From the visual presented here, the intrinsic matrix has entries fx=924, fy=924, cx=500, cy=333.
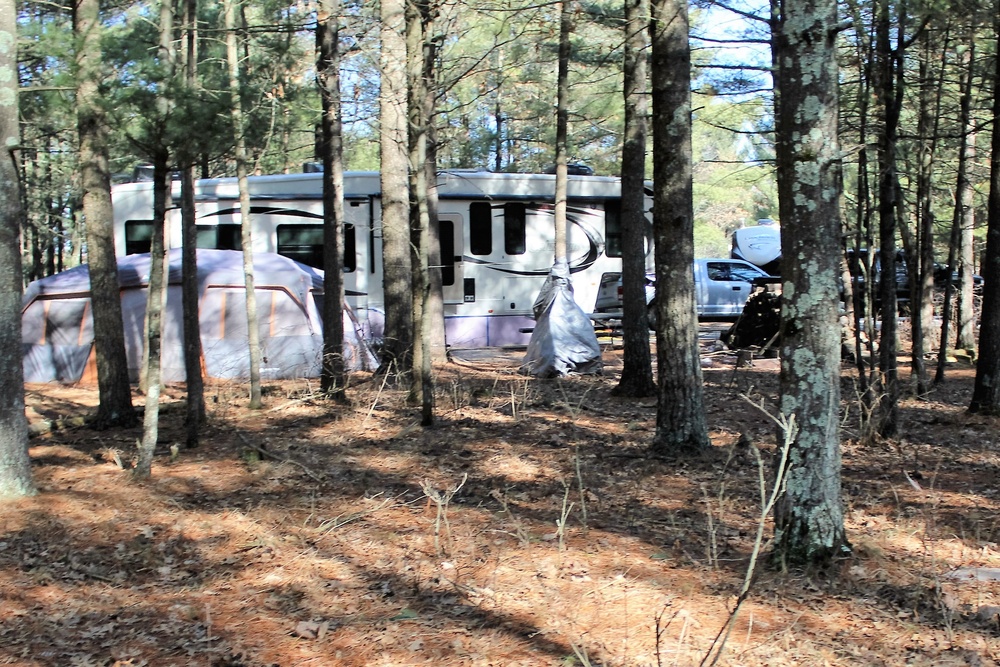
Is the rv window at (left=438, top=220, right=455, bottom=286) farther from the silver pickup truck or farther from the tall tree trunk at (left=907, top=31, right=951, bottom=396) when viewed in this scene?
the tall tree trunk at (left=907, top=31, right=951, bottom=396)

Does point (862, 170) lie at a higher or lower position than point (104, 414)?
higher

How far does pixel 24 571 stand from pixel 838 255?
4686mm

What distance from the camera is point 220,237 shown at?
1580 cm

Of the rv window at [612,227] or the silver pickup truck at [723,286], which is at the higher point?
the rv window at [612,227]

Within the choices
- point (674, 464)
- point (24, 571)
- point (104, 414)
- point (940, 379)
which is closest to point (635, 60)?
point (674, 464)

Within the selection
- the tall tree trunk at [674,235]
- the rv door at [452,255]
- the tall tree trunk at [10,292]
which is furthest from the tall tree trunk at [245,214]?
the rv door at [452,255]

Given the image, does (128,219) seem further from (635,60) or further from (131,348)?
(635,60)

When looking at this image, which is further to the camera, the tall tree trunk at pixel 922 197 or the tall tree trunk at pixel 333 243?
the tall tree trunk at pixel 333 243

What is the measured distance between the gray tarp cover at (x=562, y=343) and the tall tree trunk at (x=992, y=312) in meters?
5.03

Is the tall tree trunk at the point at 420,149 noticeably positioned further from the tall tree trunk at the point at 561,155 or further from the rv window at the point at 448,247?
the rv window at the point at 448,247

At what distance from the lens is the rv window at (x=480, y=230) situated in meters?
16.7

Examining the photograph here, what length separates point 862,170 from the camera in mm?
7512

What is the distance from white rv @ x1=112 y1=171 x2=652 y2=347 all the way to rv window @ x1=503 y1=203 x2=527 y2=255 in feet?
0.06

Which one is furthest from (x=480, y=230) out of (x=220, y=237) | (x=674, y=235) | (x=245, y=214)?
(x=674, y=235)
